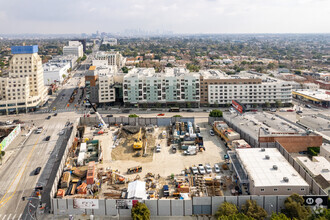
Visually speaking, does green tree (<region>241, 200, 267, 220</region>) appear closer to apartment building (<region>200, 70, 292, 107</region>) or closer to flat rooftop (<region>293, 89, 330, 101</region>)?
apartment building (<region>200, 70, 292, 107</region>)

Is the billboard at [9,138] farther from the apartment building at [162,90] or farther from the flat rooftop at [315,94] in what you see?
the flat rooftop at [315,94]

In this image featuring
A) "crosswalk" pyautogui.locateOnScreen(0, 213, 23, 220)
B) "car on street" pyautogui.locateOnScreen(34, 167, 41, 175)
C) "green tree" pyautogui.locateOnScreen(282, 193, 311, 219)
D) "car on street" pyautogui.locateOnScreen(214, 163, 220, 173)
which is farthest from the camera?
"car on street" pyautogui.locateOnScreen(34, 167, 41, 175)

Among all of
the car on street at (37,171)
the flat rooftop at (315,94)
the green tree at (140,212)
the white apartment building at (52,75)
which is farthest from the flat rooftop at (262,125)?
the white apartment building at (52,75)

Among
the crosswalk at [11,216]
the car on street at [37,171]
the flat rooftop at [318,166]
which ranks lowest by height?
the crosswalk at [11,216]

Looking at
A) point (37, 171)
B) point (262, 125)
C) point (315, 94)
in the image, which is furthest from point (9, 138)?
point (315, 94)

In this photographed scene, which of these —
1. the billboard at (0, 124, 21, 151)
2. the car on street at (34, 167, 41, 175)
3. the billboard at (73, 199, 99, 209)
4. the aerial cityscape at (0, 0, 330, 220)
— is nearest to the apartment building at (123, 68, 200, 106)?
the aerial cityscape at (0, 0, 330, 220)

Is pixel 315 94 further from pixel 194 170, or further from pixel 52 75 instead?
pixel 52 75

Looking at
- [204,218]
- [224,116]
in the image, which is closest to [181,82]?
[224,116]
